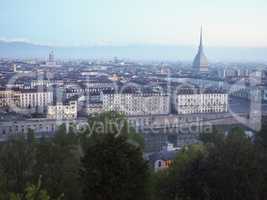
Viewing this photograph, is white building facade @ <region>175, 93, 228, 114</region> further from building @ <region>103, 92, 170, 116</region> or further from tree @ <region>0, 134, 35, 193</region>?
tree @ <region>0, 134, 35, 193</region>

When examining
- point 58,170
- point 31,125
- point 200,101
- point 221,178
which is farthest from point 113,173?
point 200,101

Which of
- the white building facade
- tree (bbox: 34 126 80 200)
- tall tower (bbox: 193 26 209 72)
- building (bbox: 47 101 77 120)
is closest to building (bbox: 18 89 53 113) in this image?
building (bbox: 47 101 77 120)

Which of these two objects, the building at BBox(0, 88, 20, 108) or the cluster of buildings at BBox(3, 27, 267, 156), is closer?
the cluster of buildings at BBox(3, 27, 267, 156)

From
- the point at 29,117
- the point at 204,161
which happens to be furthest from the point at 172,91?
the point at 204,161

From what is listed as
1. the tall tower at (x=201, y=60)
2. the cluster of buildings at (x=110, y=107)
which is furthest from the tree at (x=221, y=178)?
the tall tower at (x=201, y=60)

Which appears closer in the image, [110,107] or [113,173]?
[113,173]

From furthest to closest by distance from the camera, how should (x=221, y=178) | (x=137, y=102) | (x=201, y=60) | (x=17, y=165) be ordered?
(x=201, y=60) < (x=137, y=102) < (x=17, y=165) < (x=221, y=178)

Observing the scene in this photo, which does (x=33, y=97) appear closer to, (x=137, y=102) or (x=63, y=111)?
(x=63, y=111)

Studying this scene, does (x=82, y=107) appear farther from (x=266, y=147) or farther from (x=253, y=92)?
(x=266, y=147)
